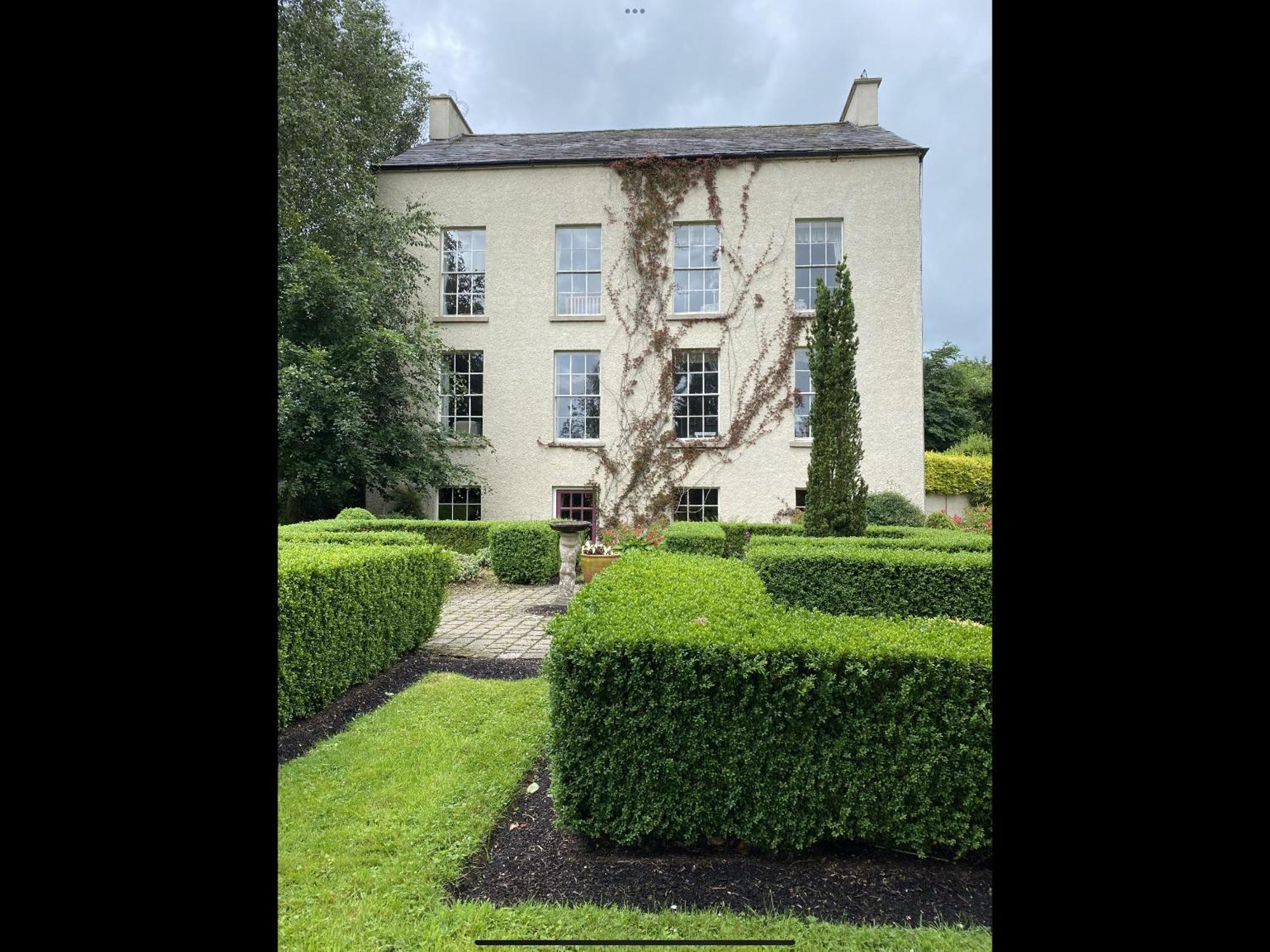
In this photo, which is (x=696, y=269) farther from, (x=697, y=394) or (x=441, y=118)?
(x=441, y=118)

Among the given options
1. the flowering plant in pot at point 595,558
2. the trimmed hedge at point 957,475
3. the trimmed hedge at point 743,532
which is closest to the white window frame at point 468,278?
the flowering plant in pot at point 595,558

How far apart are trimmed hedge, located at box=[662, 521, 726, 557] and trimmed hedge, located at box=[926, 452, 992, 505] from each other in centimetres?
963

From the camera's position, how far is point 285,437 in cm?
1087

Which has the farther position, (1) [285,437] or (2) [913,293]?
(2) [913,293]

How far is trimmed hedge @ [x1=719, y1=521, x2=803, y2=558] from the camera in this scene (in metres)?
10.6

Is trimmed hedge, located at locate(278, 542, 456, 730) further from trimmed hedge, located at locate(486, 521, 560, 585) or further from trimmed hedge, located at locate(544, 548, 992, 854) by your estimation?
trimmed hedge, located at locate(486, 521, 560, 585)

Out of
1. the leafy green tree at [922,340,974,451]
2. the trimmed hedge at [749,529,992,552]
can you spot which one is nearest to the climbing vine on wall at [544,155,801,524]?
the trimmed hedge at [749,529,992,552]

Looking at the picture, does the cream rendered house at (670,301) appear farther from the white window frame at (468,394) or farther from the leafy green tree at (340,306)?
the leafy green tree at (340,306)

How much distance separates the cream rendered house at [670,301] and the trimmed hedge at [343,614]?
7622 mm

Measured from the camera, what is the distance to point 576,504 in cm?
1376

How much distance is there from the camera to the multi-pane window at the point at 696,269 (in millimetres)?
13547

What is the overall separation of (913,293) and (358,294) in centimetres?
1145
